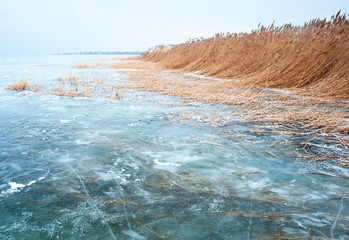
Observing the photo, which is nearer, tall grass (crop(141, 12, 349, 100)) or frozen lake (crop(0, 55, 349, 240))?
frozen lake (crop(0, 55, 349, 240))

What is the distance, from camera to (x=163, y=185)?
151 cm

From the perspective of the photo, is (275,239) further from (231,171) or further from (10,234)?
(10,234)

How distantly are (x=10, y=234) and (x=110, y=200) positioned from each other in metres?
0.47

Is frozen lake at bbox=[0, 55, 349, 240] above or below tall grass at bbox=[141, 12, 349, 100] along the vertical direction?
below

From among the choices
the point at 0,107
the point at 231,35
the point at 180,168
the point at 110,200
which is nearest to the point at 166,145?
the point at 180,168

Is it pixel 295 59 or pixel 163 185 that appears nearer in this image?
pixel 163 185

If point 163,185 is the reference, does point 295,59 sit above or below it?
above

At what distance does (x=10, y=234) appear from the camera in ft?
3.51

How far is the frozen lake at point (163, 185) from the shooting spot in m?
1.13

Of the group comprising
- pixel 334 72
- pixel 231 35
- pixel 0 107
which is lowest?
pixel 0 107

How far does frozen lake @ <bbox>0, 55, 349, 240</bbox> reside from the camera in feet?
3.71

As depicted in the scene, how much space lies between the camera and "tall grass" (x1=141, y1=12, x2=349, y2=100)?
5070 millimetres

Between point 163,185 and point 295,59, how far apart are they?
18.8 ft

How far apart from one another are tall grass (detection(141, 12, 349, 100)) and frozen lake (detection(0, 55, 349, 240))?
3.47 meters
